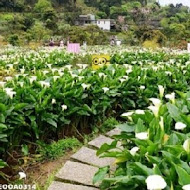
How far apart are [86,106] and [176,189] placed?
2.16 metres

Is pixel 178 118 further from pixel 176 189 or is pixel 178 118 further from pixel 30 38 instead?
pixel 30 38

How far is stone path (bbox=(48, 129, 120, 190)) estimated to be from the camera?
97.3 inches

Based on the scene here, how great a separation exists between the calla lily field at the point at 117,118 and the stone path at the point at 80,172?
0.10 m

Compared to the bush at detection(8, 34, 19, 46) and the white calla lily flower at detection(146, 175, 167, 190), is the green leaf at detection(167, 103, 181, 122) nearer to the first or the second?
the white calla lily flower at detection(146, 175, 167, 190)

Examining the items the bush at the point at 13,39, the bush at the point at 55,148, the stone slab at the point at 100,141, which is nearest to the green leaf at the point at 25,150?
the bush at the point at 55,148

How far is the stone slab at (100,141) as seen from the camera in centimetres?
335

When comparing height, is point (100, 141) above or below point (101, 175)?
below

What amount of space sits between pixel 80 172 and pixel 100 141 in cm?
78

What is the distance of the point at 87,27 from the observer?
102 ft

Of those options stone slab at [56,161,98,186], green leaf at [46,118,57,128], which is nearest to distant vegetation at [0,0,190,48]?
green leaf at [46,118,57,128]

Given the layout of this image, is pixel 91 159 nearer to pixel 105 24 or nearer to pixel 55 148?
pixel 55 148

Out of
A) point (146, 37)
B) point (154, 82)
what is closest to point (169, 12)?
point (146, 37)

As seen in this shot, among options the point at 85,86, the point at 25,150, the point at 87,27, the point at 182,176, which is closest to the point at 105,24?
the point at 87,27

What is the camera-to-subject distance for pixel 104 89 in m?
3.87
